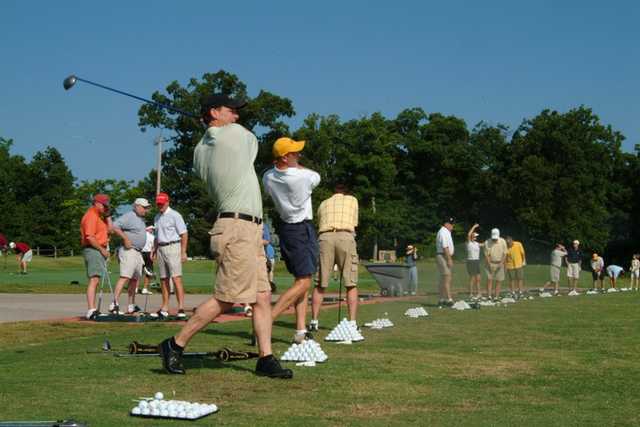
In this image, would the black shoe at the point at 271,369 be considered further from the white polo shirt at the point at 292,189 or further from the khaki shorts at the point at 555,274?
the khaki shorts at the point at 555,274

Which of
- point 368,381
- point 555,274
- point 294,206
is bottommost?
point 368,381

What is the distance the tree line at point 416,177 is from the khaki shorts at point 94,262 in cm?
5230

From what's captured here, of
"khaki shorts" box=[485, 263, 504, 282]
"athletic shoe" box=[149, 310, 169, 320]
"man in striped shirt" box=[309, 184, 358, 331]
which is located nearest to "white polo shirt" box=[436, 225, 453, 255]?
"khaki shorts" box=[485, 263, 504, 282]

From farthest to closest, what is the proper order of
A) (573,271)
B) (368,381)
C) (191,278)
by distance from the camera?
(191,278) < (573,271) < (368,381)

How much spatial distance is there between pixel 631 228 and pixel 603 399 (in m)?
78.3

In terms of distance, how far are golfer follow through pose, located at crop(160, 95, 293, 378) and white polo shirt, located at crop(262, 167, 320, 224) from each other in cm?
193

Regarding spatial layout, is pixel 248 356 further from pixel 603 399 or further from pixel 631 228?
pixel 631 228

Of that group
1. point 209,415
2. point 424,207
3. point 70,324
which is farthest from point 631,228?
point 209,415

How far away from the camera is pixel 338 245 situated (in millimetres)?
10977

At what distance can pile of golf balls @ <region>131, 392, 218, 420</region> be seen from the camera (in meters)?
5.00

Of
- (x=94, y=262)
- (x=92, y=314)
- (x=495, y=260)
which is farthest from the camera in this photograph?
(x=495, y=260)

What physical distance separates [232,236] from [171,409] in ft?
6.51

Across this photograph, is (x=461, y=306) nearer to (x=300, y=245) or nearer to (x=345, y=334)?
(x=345, y=334)

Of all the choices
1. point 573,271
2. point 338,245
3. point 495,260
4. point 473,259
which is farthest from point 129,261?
point 573,271
